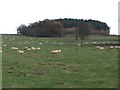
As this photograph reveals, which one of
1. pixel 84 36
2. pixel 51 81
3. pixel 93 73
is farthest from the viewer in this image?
pixel 84 36

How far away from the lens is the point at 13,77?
14992 mm

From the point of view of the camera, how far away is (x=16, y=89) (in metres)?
12.1

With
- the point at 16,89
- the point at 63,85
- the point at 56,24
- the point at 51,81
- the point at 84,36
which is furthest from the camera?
the point at 56,24

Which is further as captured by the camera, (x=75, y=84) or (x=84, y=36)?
(x=84, y=36)

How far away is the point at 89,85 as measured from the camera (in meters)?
13.2

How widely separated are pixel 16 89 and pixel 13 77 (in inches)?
115

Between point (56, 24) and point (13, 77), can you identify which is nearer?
point (13, 77)

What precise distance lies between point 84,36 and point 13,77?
275 ft

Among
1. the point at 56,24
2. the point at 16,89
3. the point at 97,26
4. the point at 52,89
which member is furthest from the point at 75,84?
the point at 97,26

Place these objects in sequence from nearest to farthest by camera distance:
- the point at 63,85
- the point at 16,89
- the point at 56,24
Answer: the point at 16,89 < the point at 63,85 < the point at 56,24

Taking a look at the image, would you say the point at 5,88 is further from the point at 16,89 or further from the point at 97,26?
the point at 97,26

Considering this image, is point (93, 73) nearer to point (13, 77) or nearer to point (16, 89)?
point (13, 77)

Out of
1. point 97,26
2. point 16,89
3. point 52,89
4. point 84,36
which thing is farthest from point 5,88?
point 97,26

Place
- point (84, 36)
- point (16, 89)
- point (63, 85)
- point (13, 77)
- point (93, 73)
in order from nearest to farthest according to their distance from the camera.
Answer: point (16, 89), point (63, 85), point (13, 77), point (93, 73), point (84, 36)
